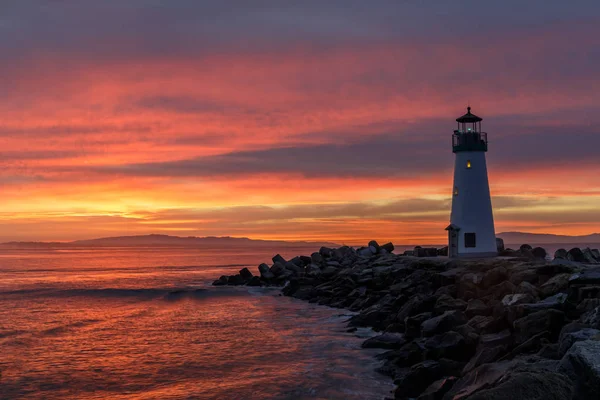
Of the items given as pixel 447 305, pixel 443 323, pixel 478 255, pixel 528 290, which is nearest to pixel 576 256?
pixel 478 255

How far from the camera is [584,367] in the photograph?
8.16 m

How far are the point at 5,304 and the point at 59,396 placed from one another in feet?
84.4

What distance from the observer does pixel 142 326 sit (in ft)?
91.4

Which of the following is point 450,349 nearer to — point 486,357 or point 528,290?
point 486,357

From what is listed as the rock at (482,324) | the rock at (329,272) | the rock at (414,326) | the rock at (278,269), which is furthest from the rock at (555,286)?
the rock at (278,269)

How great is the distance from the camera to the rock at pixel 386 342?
18.5m

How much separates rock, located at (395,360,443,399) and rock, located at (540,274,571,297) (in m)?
6.53

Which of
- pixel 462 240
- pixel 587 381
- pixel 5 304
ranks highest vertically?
pixel 462 240

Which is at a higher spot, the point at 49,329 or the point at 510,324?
the point at 510,324

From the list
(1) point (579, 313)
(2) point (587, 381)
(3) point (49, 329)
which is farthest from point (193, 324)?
(2) point (587, 381)

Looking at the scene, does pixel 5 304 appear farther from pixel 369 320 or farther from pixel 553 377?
pixel 553 377

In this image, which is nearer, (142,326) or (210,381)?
(210,381)

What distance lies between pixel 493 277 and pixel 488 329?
24.7ft

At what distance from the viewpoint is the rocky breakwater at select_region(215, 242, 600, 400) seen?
817cm
